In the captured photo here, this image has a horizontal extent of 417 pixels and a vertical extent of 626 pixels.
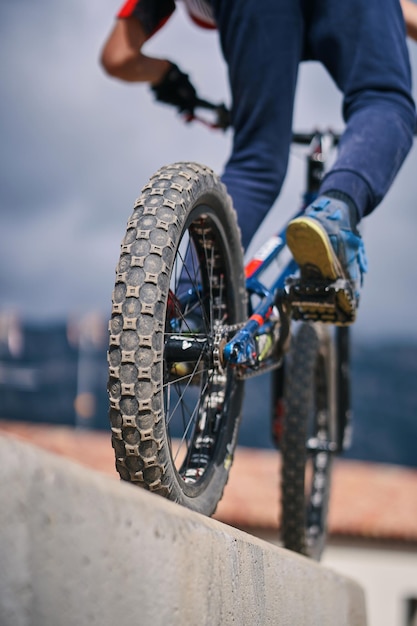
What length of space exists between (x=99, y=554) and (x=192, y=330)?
3.79 feet

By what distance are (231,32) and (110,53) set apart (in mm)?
558

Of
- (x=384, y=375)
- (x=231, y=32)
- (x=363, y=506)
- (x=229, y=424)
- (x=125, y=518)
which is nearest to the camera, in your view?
(x=125, y=518)

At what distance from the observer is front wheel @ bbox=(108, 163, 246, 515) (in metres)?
1.90

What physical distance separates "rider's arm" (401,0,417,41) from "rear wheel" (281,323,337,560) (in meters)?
1.23

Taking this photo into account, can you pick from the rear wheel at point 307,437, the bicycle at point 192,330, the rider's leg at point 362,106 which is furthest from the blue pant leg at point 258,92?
the rear wheel at point 307,437

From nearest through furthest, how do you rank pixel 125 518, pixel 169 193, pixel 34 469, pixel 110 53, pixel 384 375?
pixel 34 469
pixel 125 518
pixel 169 193
pixel 110 53
pixel 384 375

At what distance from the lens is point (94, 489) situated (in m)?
1.19

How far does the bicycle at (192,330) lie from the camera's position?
1.90 metres

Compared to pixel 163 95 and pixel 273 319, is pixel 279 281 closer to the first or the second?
pixel 273 319

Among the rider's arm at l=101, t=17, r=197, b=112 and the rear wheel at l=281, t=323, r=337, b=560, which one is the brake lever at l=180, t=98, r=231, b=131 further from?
the rear wheel at l=281, t=323, r=337, b=560

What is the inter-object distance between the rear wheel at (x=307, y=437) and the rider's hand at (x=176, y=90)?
0.98 m

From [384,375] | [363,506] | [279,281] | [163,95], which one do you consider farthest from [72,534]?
[384,375]

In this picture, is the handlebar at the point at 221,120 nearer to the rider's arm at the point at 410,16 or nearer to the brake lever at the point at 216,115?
the brake lever at the point at 216,115

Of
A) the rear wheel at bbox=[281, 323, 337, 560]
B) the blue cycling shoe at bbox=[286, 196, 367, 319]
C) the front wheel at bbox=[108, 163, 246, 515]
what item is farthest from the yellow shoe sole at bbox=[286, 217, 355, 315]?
the rear wheel at bbox=[281, 323, 337, 560]
